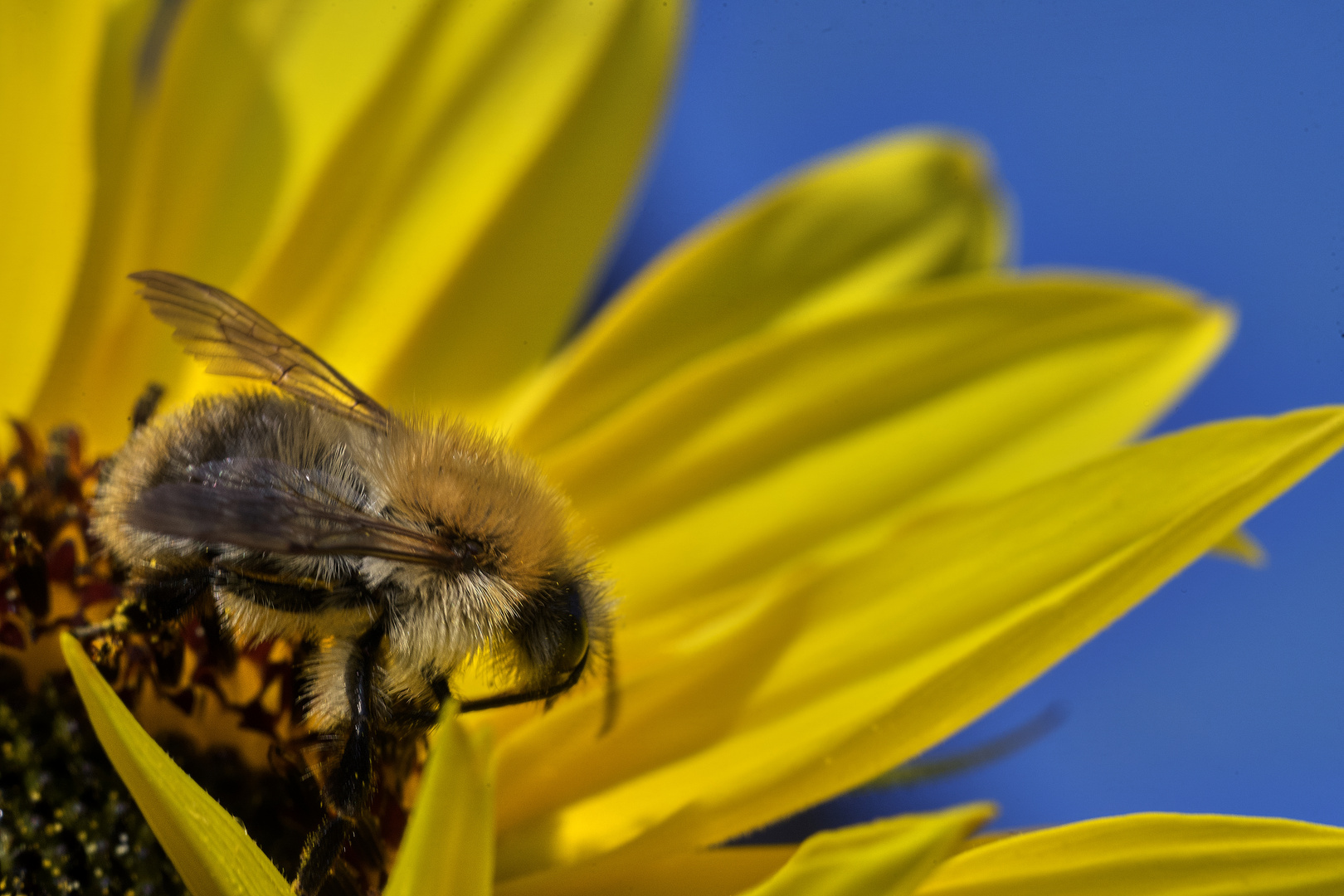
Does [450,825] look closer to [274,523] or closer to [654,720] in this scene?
[274,523]

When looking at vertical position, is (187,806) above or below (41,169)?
below

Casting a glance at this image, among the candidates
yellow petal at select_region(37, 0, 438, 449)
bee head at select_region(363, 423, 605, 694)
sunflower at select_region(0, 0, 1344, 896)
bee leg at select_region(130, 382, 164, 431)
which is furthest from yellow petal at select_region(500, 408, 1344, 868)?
yellow petal at select_region(37, 0, 438, 449)

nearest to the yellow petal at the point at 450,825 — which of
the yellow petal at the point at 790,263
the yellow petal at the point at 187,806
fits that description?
the yellow petal at the point at 187,806

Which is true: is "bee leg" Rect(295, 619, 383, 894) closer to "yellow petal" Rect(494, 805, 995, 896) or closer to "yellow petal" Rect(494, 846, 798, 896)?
"yellow petal" Rect(494, 846, 798, 896)

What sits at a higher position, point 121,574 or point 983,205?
point 983,205

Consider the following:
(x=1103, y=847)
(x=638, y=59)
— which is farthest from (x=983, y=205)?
(x=1103, y=847)

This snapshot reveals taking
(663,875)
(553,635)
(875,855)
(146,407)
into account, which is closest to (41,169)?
(146,407)

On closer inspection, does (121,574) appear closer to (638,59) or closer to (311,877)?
(311,877)
